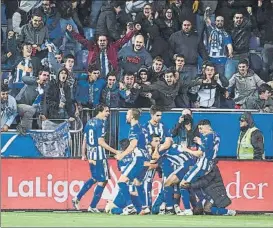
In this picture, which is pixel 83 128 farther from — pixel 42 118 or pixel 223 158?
pixel 223 158

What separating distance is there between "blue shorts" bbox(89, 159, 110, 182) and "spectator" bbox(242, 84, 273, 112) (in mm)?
2990

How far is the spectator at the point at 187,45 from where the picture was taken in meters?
20.7

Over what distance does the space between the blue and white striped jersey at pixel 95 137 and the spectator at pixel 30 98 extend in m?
1.12

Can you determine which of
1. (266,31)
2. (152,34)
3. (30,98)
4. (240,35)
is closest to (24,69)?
(30,98)

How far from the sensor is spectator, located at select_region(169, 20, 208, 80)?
814 inches

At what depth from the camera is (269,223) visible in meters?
16.5

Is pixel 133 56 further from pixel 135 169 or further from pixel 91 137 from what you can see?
pixel 135 169

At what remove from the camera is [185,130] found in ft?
60.2

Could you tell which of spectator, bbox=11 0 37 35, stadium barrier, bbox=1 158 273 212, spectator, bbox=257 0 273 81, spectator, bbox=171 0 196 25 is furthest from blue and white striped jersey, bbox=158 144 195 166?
spectator, bbox=11 0 37 35

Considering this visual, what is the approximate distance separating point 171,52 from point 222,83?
4.45 ft

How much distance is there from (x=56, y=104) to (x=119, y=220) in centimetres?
326

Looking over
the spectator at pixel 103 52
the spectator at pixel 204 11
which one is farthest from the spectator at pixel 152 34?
the spectator at pixel 204 11

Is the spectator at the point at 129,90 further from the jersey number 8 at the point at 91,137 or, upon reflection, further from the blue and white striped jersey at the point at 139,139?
the blue and white striped jersey at the point at 139,139

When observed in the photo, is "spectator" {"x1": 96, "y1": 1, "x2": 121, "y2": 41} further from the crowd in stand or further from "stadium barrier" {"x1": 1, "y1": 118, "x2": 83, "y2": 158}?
"stadium barrier" {"x1": 1, "y1": 118, "x2": 83, "y2": 158}
